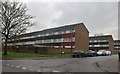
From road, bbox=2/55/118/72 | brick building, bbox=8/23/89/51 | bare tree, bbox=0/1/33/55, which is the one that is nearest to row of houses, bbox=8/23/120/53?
brick building, bbox=8/23/89/51

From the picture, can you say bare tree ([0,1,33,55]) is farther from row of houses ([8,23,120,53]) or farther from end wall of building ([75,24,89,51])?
end wall of building ([75,24,89,51])

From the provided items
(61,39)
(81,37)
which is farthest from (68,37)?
(81,37)

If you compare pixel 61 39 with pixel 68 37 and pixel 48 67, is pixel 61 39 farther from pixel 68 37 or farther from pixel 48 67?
pixel 48 67

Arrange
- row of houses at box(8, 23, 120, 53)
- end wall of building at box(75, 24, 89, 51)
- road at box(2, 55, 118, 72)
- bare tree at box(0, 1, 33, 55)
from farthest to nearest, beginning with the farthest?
end wall of building at box(75, 24, 89, 51)
row of houses at box(8, 23, 120, 53)
bare tree at box(0, 1, 33, 55)
road at box(2, 55, 118, 72)

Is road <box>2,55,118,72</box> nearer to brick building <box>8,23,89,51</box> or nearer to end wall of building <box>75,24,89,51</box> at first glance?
brick building <box>8,23,89,51</box>

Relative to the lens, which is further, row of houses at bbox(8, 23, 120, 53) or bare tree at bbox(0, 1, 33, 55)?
row of houses at bbox(8, 23, 120, 53)

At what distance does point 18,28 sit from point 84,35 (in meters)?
39.8

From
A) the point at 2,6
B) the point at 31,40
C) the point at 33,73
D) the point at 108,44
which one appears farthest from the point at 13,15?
the point at 108,44

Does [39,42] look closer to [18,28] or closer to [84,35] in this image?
[84,35]

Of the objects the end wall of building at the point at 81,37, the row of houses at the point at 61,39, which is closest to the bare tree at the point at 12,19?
the row of houses at the point at 61,39

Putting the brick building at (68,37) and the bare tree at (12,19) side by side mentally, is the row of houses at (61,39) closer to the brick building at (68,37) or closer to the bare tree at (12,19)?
the brick building at (68,37)

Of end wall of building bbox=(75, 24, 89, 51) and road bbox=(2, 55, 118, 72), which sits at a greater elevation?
end wall of building bbox=(75, 24, 89, 51)

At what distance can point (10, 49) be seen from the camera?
7075 cm

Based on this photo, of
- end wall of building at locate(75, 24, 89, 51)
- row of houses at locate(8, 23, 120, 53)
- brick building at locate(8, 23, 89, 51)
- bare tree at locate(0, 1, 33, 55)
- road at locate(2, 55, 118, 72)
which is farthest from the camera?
end wall of building at locate(75, 24, 89, 51)
